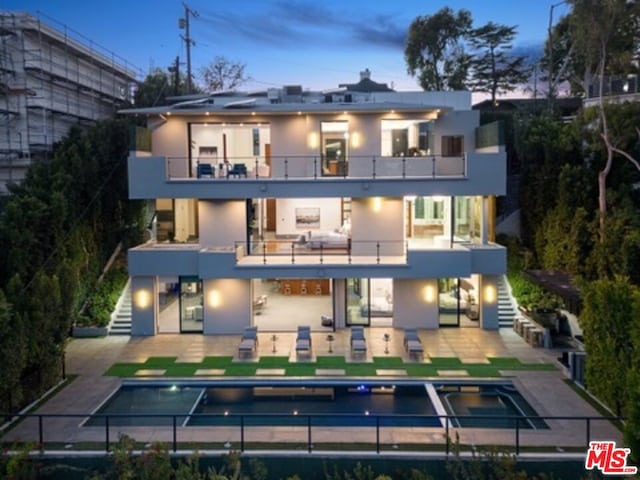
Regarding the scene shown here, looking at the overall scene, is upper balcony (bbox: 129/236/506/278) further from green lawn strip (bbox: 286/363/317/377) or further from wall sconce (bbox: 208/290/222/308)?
green lawn strip (bbox: 286/363/317/377)

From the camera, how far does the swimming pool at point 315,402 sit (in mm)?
14516

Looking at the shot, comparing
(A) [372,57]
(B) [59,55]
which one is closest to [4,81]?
(B) [59,55]

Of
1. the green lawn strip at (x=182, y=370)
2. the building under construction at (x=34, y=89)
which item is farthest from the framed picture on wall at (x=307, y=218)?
the building under construction at (x=34, y=89)

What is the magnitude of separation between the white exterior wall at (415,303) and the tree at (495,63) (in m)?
31.4

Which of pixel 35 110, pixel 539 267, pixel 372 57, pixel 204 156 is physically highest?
pixel 372 57

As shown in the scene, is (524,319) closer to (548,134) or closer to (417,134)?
(417,134)

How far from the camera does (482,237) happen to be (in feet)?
78.9

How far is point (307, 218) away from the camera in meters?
25.3

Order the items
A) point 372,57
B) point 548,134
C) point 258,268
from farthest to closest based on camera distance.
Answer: point 372,57 < point 548,134 < point 258,268

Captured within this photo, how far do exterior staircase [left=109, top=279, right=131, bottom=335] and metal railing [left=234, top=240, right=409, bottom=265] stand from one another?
5.22 m

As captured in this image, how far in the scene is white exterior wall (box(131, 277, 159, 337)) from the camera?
925 inches

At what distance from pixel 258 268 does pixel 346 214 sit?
16.0ft

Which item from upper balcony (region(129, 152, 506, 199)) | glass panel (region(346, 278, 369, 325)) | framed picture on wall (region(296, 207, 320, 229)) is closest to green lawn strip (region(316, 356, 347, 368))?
glass panel (region(346, 278, 369, 325))

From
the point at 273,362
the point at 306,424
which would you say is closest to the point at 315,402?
the point at 306,424
